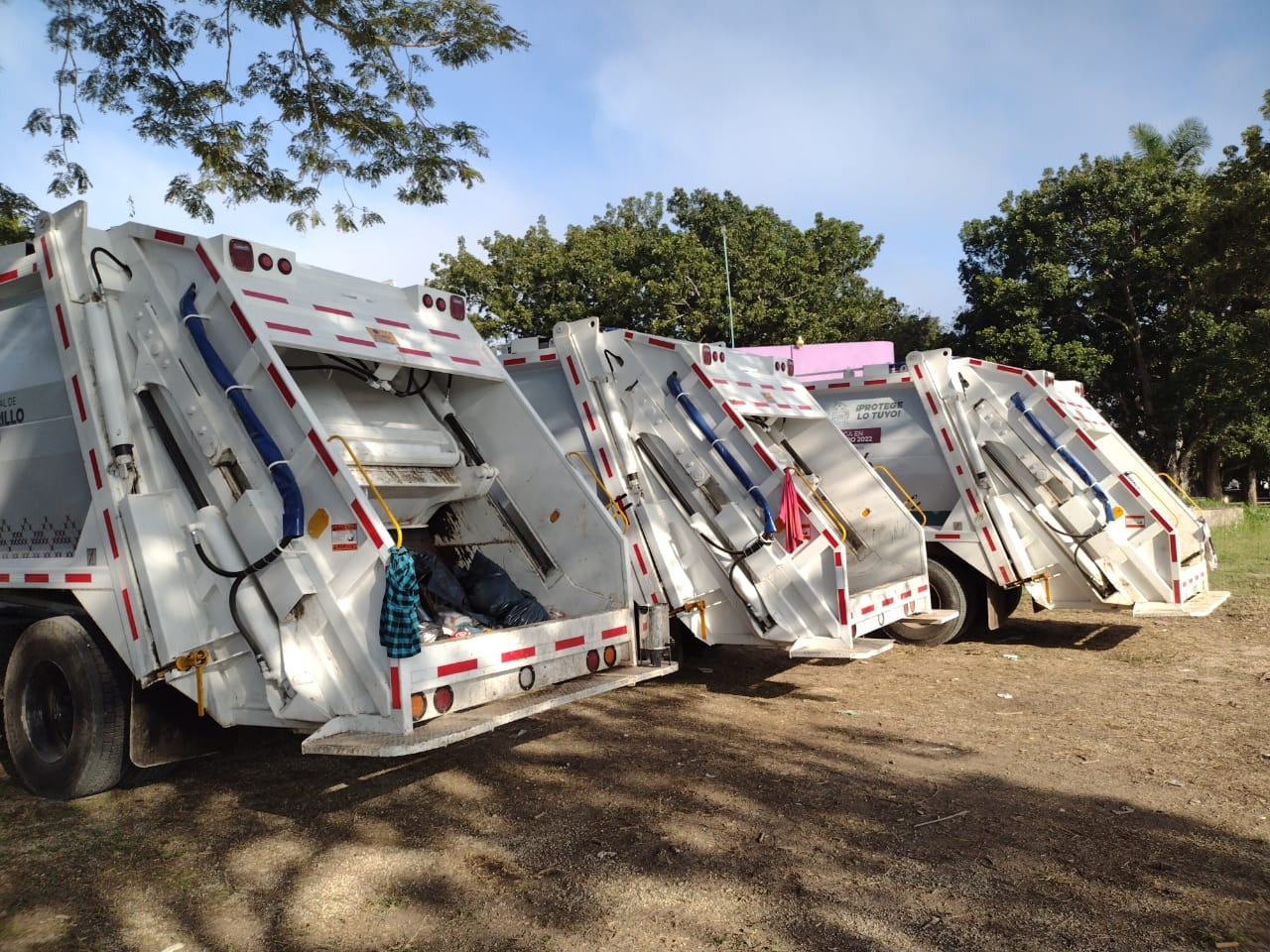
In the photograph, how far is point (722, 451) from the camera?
6562 mm

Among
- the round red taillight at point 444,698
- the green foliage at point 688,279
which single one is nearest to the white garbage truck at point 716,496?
the round red taillight at point 444,698

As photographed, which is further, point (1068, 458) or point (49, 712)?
point (1068, 458)

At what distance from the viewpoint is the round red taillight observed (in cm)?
388

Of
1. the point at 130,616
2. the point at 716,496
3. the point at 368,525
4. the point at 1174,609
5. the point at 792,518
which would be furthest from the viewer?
the point at 1174,609

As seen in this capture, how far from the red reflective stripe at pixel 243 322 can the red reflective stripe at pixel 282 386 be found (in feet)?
0.58

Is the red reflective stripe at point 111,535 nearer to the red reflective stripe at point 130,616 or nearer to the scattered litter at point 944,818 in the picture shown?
the red reflective stripe at point 130,616

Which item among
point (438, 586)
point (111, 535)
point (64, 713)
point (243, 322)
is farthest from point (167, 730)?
point (243, 322)

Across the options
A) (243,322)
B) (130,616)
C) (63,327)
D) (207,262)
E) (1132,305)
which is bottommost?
(130,616)

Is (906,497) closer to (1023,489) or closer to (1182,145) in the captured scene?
(1023,489)

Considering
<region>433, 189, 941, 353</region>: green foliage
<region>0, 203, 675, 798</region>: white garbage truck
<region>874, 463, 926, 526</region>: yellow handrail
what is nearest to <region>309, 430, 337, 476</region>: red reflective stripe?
<region>0, 203, 675, 798</region>: white garbage truck

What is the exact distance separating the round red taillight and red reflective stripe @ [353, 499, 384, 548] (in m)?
0.62

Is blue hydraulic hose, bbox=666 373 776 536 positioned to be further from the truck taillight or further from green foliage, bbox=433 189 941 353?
green foliage, bbox=433 189 941 353

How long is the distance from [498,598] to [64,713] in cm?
204

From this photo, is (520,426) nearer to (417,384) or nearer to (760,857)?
(417,384)
